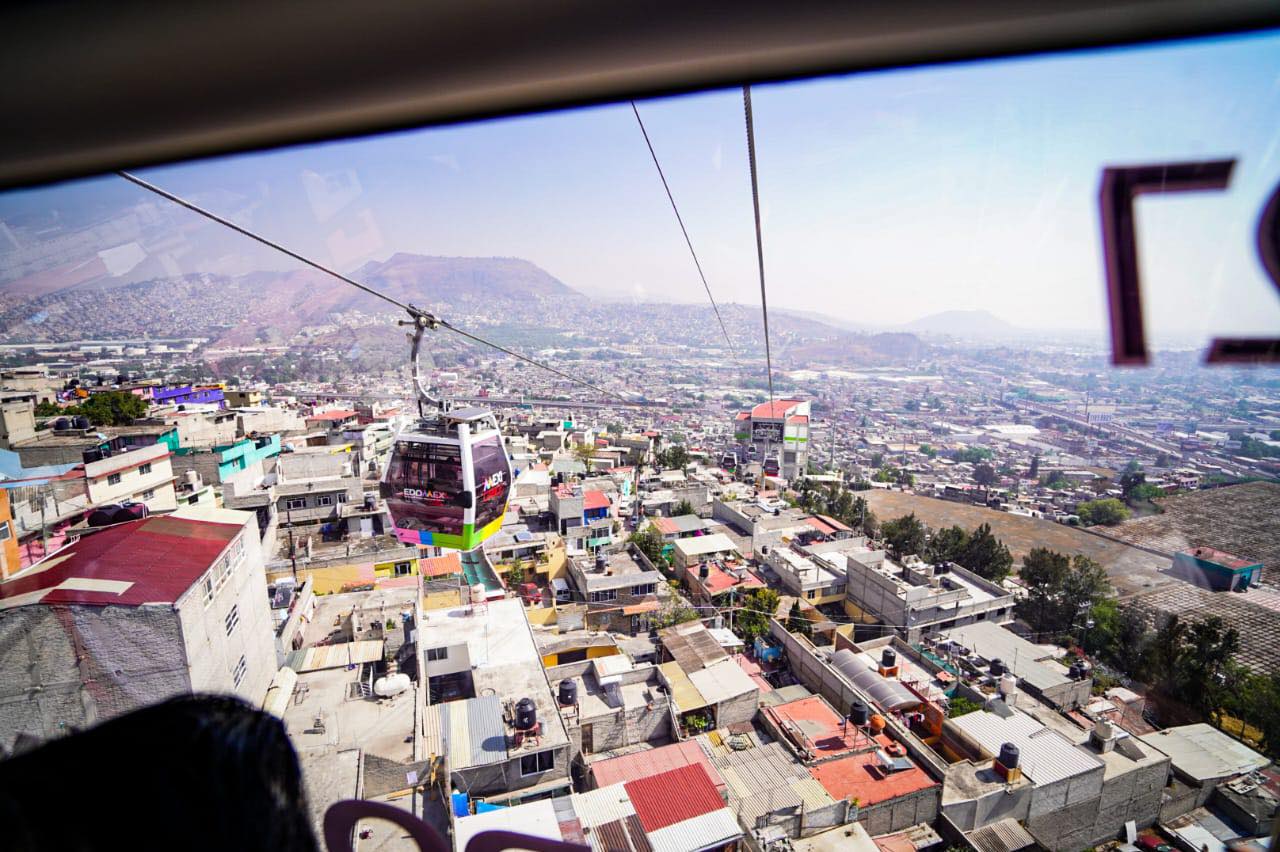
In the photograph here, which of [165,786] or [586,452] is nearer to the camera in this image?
[165,786]

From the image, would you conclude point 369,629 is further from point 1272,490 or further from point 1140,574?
point 1140,574

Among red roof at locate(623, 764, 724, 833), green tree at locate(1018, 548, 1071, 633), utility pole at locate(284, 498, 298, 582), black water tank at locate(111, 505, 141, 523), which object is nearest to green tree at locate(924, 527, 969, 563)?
green tree at locate(1018, 548, 1071, 633)

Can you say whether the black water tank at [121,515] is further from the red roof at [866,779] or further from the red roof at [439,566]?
the red roof at [866,779]

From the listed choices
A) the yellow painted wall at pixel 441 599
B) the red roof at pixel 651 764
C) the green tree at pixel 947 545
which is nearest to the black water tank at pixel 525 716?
the red roof at pixel 651 764

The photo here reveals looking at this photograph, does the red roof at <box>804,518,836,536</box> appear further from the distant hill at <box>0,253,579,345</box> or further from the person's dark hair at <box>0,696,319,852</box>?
the person's dark hair at <box>0,696,319,852</box>

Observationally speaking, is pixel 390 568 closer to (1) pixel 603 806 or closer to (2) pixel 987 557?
(1) pixel 603 806

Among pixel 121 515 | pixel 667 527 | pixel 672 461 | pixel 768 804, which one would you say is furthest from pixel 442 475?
pixel 672 461
